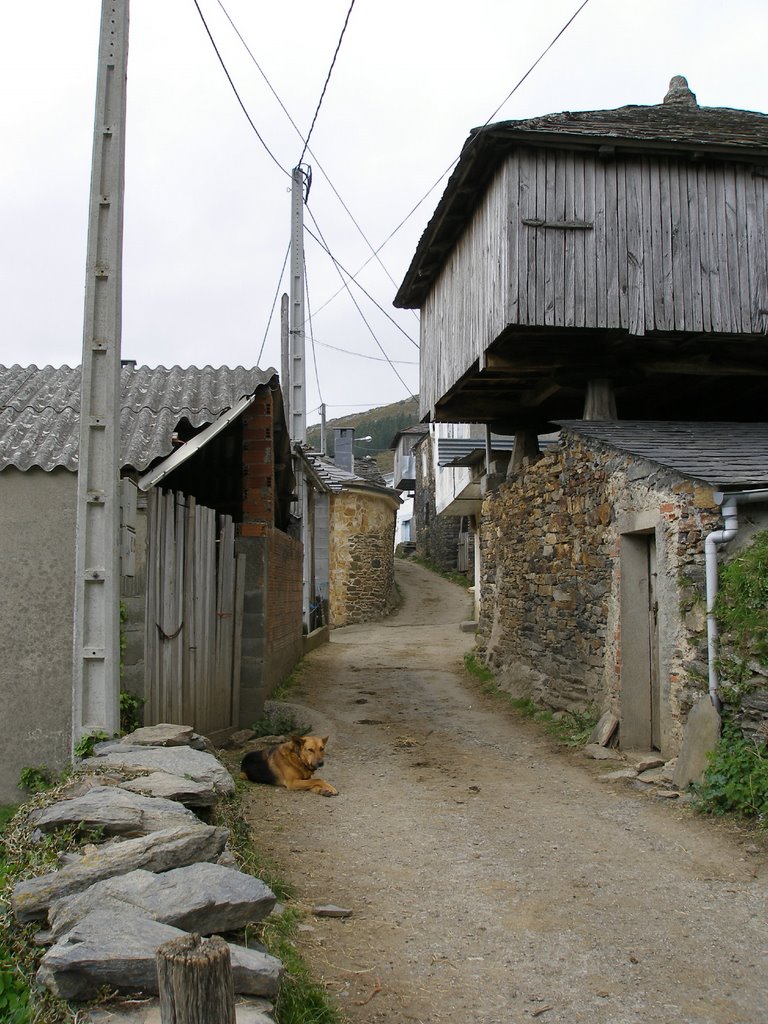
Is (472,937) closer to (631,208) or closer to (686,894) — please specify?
(686,894)

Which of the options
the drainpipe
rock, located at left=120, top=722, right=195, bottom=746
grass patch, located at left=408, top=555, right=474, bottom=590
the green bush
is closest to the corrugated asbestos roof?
rock, located at left=120, top=722, right=195, bottom=746

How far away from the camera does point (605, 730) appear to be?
8.36 m

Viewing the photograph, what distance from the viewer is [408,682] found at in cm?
1340

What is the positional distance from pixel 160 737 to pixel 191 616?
7.20 ft

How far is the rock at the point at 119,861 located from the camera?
3027mm

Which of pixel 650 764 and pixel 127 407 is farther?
pixel 127 407

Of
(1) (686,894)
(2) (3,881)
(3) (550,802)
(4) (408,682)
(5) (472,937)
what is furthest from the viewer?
(4) (408,682)

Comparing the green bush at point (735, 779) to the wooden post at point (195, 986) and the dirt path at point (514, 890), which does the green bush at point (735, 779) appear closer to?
the dirt path at point (514, 890)

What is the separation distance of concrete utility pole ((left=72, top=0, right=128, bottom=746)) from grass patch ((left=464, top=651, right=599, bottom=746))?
515 cm

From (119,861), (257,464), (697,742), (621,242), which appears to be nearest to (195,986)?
(119,861)

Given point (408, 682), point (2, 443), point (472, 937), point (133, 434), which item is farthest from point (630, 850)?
point (408, 682)

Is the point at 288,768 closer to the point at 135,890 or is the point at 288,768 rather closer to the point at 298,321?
the point at 135,890

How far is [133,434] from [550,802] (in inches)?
169

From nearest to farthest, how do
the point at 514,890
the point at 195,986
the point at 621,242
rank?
the point at 195,986
the point at 514,890
the point at 621,242
